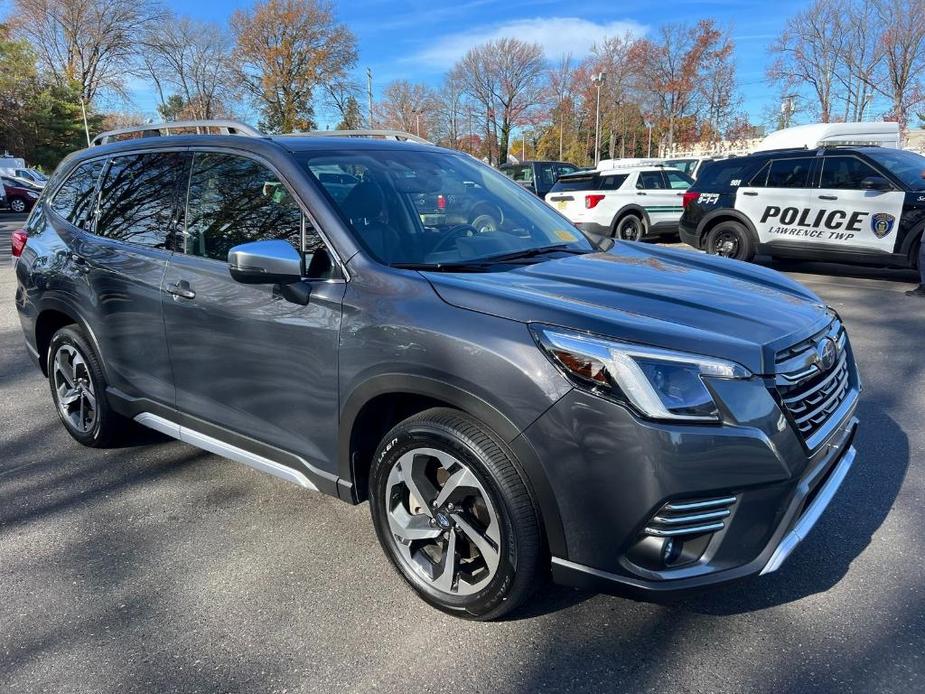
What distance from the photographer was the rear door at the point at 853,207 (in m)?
8.59

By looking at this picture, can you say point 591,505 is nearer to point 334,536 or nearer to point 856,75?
point 334,536

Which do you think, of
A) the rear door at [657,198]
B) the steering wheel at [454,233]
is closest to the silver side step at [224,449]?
the steering wheel at [454,233]

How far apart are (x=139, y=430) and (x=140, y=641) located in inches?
85.2

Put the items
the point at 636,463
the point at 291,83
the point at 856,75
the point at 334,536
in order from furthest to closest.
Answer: the point at 291,83 → the point at 856,75 → the point at 334,536 → the point at 636,463

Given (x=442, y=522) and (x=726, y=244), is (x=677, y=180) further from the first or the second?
(x=442, y=522)

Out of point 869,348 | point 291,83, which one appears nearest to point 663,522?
point 869,348

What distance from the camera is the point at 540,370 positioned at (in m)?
2.08

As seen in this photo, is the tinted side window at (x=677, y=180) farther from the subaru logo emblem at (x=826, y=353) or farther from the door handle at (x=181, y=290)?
the door handle at (x=181, y=290)

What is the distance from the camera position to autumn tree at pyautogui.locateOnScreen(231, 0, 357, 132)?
5267 cm

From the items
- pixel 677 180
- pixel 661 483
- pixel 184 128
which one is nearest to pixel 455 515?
pixel 661 483

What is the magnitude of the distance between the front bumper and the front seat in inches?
42.2

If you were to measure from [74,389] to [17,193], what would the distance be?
3064 cm

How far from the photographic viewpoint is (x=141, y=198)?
11.7ft

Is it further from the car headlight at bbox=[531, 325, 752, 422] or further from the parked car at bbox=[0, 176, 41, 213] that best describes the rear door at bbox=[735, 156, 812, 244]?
the parked car at bbox=[0, 176, 41, 213]
